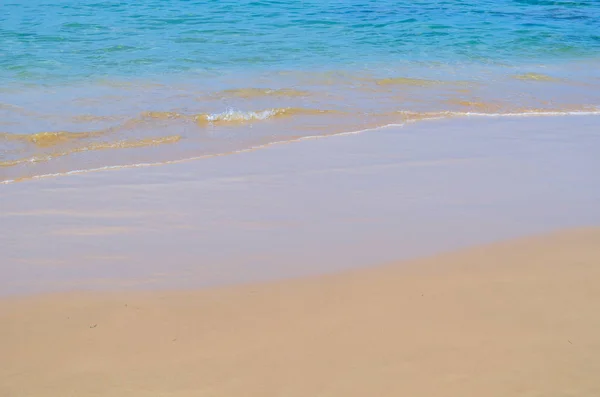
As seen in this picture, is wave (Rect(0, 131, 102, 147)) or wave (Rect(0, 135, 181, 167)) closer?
wave (Rect(0, 135, 181, 167))

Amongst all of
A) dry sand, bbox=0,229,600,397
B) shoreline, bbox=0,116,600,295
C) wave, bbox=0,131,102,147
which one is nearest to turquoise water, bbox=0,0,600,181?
wave, bbox=0,131,102,147

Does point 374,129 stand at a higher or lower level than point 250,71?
higher

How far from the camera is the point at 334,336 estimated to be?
308 centimetres

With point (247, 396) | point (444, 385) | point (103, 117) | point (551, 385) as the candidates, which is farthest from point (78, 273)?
point (103, 117)

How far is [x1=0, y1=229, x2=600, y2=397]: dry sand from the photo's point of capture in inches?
110

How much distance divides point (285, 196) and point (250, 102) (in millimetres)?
2891

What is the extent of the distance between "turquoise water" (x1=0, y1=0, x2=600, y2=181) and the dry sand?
2.39m

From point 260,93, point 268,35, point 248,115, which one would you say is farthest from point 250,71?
point 268,35

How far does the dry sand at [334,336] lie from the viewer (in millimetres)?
2801

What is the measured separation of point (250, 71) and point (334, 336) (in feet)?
20.0

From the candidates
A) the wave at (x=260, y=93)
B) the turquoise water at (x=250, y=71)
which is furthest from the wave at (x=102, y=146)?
the wave at (x=260, y=93)

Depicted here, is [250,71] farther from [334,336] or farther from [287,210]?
[334,336]

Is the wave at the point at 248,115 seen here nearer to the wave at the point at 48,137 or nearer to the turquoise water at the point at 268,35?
the wave at the point at 48,137

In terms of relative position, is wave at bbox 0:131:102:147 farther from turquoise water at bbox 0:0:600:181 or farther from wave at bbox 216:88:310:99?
wave at bbox 216:88:310:99
